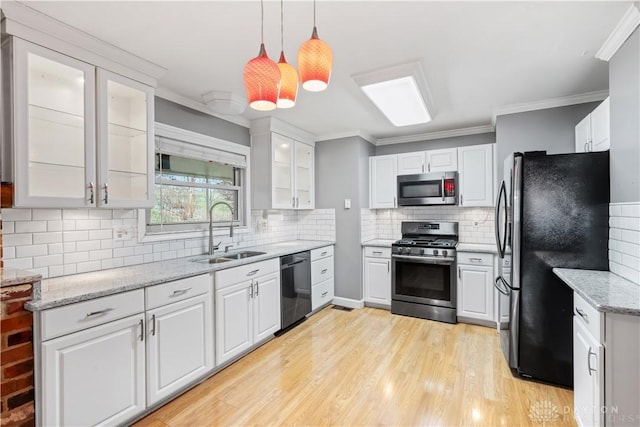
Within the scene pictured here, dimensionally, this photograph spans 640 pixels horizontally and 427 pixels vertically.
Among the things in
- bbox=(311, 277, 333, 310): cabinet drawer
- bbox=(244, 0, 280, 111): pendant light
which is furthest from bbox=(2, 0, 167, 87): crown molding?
bbox=(311, 277, 333, 310): cabinet drawer

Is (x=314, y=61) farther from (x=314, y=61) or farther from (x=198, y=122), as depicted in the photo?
(x=198, y=122)

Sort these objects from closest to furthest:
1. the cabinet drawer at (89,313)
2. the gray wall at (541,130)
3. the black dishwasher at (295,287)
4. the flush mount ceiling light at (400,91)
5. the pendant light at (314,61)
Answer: the pendant light at (314,61)
the cabinet drawer at (89,313)
the flush mount ceiling light at (400,91)
the gray wall at (541,130)
the black dishwasher at (295,287)

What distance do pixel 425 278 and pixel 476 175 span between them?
4.59 feet

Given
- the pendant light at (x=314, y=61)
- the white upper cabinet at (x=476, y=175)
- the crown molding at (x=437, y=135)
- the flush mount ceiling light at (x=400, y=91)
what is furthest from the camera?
the crown molding at (x=437, y=135)

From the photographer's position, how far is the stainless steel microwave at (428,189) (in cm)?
385

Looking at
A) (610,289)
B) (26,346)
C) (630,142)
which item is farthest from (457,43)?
(26,346)

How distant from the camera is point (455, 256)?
11.7ft

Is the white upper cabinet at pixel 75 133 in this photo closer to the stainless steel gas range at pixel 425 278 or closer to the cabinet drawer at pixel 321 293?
the cabinet drawer at pixel 321 293

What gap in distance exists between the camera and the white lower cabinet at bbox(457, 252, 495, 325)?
3.43 meters

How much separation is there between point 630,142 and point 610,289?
0.90 metres

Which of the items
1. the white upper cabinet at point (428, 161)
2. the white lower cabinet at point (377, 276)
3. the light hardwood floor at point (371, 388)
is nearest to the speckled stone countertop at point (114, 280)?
the light hardwood floor at point (371, 388)

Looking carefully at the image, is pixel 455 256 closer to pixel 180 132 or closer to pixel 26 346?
pixel 180 132

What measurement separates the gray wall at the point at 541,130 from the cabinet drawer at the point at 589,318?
1.82 meters

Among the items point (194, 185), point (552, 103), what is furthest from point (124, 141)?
point (552, 103)
